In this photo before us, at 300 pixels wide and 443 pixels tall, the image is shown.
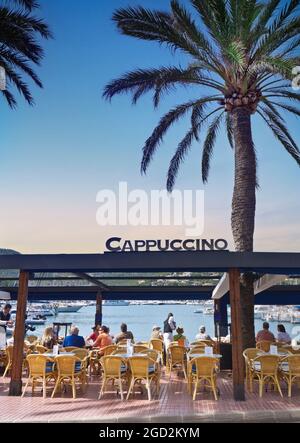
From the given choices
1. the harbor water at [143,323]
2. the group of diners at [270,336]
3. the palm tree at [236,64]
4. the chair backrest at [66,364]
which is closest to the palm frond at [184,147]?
the palm tree at [236,64]

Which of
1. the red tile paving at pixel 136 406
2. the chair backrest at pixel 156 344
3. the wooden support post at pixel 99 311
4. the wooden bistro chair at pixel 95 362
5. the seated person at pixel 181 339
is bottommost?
the red tile paving at pixel 136 406

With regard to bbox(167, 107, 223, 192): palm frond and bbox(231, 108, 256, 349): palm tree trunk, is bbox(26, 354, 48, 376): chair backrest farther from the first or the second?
bbox(167, 107, 223, 192): palm frond

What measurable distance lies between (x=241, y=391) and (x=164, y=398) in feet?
5.04

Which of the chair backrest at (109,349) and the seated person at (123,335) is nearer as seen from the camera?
the chair backrest at (109,349)

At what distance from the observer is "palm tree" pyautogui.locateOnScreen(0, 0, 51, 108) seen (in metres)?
12.2

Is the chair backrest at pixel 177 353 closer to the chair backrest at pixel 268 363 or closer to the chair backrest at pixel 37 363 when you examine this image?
the chair backrest at pixel 268 363

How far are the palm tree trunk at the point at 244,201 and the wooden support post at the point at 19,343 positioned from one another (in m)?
5.61

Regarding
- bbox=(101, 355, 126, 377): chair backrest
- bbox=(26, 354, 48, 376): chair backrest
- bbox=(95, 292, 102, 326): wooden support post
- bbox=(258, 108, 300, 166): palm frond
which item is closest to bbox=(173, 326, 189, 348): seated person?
bbox=(101, 355, 126, 377): chair backrest

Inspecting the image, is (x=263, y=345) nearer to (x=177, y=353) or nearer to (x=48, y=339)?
(x=177, y=353)

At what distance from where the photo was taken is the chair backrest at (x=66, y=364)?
8477mm

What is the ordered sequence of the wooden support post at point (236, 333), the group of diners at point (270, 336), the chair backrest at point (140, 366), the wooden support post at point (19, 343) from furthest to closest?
the group of diners at point (270, 336) < the wooden support post at point (19, 343) < the chair backrest at point (140, 366) < the wooden support post at point (236, 333)

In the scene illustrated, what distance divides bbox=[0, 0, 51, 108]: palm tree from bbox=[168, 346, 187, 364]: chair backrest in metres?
9.32
